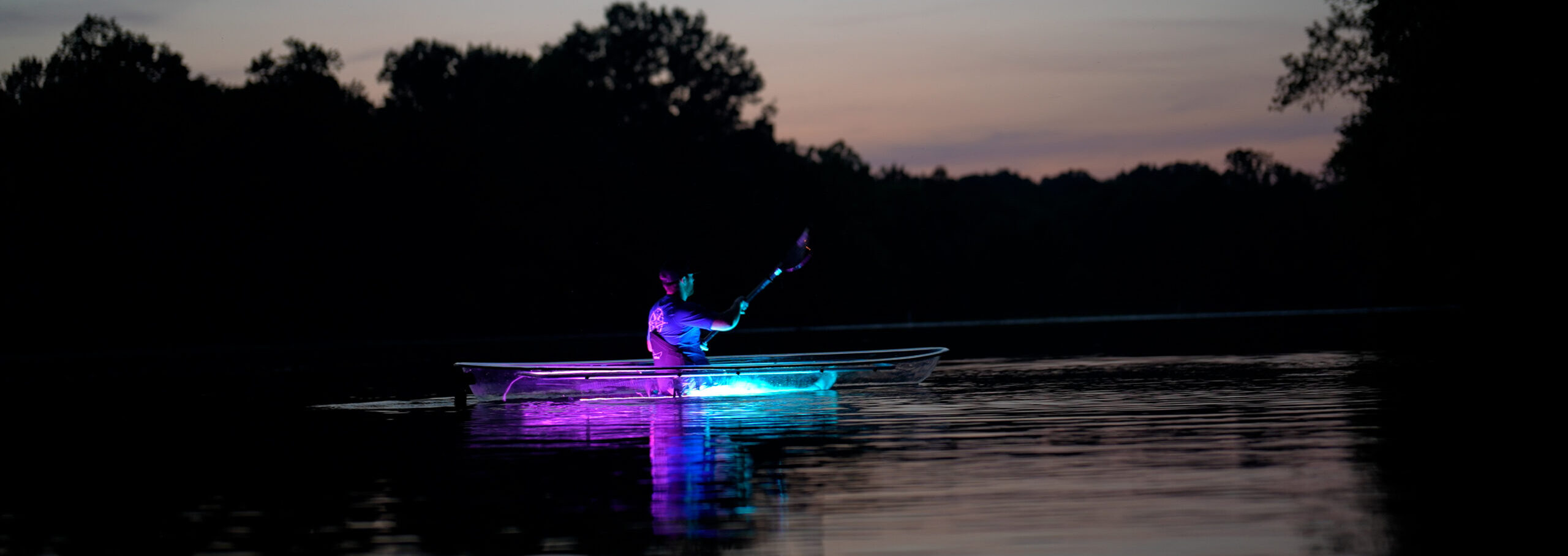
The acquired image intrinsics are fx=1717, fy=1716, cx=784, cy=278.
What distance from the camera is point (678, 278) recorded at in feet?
68.3

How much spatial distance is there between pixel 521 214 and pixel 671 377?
169 feet

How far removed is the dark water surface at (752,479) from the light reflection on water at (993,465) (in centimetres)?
4

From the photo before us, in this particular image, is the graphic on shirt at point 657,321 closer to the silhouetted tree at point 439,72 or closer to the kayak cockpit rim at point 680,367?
the kayak cockpit rim at point 680,367

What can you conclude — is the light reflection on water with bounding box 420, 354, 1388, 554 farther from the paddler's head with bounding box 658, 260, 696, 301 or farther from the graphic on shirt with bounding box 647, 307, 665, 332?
the paddler's head with bounding box 658, 260, 696, 301

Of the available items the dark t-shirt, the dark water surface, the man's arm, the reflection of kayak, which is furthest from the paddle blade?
the dark water surface

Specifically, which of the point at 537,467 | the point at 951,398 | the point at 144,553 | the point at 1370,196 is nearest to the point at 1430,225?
the point at 1370,196

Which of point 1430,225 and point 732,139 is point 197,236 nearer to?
point 732,139

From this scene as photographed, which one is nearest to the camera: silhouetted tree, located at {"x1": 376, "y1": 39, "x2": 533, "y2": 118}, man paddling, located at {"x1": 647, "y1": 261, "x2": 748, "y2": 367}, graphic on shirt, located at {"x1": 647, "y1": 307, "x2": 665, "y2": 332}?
man paddling, located at {"x1": 647, "y1": 261, "x2": 748, "y2": 367}

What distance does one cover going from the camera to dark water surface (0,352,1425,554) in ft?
30.7

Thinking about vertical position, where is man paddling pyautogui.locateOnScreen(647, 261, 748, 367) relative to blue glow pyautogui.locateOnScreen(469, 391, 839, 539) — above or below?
above

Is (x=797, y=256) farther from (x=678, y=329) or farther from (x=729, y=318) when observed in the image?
(x=729, y=318)

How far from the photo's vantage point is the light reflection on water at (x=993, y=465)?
923cm

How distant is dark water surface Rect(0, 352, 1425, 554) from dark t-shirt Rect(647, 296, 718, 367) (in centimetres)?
100

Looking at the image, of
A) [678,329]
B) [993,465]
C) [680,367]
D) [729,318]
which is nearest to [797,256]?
[678,329]
